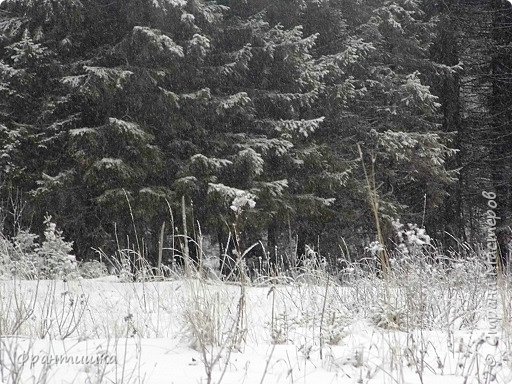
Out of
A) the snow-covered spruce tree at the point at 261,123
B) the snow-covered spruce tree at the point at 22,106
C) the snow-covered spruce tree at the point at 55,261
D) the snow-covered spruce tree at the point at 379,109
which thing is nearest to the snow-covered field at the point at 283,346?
the snow-covered spruce tree at the point at 55,261

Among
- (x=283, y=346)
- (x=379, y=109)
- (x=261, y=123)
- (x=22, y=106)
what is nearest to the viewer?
(x=283, y=346)

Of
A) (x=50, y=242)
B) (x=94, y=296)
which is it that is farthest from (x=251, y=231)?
(x=94, y=296)

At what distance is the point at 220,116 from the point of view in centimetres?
1244

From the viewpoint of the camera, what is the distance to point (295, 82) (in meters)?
12.8

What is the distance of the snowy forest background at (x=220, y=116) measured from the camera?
11.0 metres

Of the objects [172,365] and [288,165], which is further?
[288,165]

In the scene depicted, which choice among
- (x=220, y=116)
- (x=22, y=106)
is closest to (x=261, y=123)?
(x=220, y=116)

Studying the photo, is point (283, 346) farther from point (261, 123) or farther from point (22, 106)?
point (22, 106)

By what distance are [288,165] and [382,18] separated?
5.24 metres

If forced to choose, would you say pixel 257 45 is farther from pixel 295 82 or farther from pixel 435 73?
pixel 435 73

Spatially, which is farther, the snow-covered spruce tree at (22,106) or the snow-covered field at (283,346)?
the snow-covered spruce tree at (22,106)

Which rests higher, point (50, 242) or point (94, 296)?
point (50, 242)

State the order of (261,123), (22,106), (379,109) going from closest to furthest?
(22,106) < (261,123) < (379,109)

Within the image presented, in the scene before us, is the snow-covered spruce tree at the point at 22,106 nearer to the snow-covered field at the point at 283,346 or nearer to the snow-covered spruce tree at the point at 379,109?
the snow-covered spruce tree at the point at 379,109
